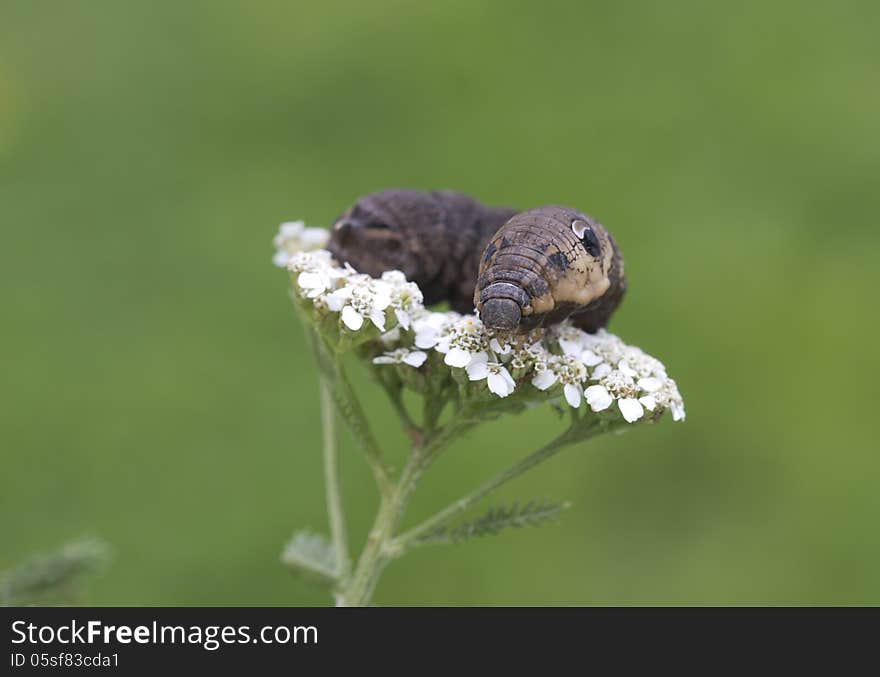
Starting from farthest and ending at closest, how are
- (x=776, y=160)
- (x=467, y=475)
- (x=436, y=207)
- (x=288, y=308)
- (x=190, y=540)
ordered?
(x=776, y=160) < (x=288, y=308) < (x=467, y=475) < (x=190, y=540) < (x=436, y=207)

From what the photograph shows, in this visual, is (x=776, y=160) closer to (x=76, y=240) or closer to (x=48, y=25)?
(x=76, y=240)

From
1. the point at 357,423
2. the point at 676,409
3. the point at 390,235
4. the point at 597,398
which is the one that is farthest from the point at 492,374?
the point at 390,235

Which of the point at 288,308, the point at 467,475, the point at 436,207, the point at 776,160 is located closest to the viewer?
the point at 436,207

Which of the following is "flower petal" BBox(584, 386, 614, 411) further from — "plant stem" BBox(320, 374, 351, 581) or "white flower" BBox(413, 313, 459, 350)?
"plant stem" BBox(320, 374, 351, 581)

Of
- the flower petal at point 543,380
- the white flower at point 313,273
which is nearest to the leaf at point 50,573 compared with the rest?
the white flower at point 313,273

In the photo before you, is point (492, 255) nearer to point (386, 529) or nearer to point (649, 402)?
point (649, 402)

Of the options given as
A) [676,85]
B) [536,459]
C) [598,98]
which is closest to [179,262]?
[598,98]

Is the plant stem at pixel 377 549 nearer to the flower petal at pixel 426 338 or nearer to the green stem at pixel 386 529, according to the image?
the green stem at pixel 386 529
